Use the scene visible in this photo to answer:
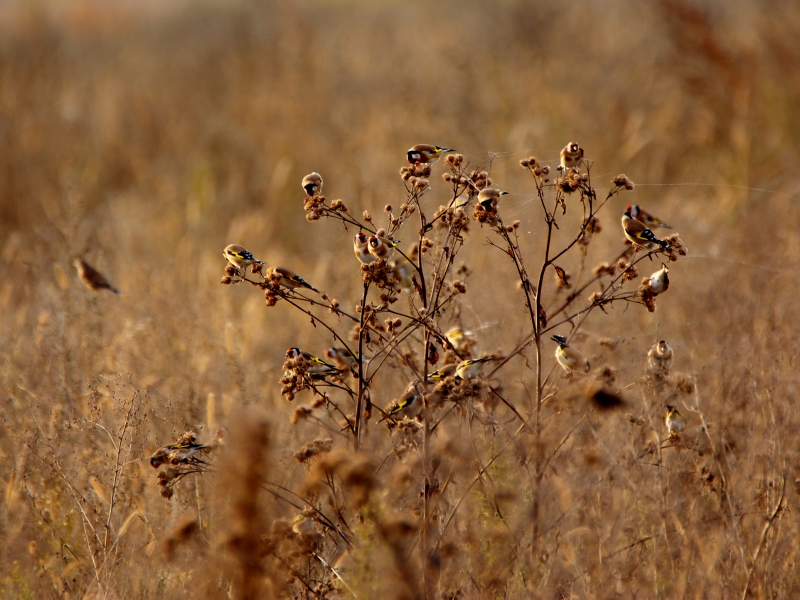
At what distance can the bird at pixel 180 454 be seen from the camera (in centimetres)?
261

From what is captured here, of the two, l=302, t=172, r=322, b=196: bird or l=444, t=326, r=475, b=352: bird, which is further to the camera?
l=444, t=326, r=475, b=352: bird

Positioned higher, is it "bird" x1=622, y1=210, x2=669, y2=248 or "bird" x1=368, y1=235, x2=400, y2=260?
"bird" x1=622, y1=210, x2=669, y2=248

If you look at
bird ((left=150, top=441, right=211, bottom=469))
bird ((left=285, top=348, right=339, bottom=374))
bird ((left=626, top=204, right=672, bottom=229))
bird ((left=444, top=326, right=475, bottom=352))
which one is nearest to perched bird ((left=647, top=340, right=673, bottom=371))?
bird ((left=626, top=204, right=672, bottom=229))

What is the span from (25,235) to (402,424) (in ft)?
21.4

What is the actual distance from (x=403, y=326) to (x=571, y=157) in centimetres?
234

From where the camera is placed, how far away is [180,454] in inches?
103

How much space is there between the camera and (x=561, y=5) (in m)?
11.0

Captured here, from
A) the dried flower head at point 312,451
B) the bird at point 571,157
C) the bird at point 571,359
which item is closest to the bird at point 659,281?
the bird at point 571,359

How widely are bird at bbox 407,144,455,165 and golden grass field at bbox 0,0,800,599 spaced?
0.76 feet

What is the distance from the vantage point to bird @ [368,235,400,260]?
256 centimetres

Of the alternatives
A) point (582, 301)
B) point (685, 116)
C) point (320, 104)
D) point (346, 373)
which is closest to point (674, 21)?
point (685, 116)

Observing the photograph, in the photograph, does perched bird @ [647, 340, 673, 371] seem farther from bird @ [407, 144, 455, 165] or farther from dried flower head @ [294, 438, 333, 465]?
dried flower head @ [294, 438, 333, 465]

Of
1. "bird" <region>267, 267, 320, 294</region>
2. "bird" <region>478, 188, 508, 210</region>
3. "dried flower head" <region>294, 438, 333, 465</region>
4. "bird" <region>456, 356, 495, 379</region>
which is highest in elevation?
"bird" <region>478, 188, 508, 210</region>

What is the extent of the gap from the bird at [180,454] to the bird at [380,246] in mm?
846
